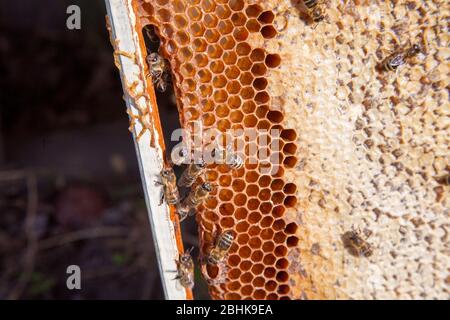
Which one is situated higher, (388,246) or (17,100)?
(17,100)

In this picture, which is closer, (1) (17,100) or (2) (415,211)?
(2) (415,211)

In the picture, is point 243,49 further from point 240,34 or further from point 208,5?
point 208,5

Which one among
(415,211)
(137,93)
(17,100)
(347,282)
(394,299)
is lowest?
(394,299)

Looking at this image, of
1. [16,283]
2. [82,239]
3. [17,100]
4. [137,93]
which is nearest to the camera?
[137,93]

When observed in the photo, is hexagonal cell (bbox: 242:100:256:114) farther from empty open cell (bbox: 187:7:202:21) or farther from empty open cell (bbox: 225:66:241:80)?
empty open cell (bbox: 187:7:202:21)

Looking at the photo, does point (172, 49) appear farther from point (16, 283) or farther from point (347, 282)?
point (16, 283)

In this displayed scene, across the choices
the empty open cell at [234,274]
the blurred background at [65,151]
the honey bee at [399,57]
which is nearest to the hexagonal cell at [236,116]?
the honey bee at [399,57]

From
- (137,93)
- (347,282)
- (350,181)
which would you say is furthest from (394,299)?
(137,93)
